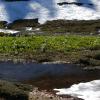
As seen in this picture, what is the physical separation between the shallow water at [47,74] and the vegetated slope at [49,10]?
45.0 metres

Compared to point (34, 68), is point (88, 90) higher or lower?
higher

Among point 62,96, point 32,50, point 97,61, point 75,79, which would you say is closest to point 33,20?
point 32,50

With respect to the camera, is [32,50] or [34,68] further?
[32,50]

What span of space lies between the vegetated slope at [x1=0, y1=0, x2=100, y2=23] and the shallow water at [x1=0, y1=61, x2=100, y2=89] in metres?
45.0

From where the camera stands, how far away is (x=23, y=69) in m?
37.2

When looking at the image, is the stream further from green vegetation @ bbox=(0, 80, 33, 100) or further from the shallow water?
green vegetation @ bbox=(0, 80, 33, 100)

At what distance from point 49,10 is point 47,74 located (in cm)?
5361

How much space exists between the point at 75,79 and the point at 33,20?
51080mm

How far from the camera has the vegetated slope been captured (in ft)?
277

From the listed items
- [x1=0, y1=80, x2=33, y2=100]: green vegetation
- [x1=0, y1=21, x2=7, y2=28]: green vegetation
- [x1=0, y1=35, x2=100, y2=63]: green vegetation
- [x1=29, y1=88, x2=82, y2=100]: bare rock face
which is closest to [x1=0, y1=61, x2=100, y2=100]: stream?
[x1=29, y1=88, x2=82, y2=100]: bare rock face

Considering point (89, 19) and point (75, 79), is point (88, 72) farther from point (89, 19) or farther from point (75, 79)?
point (89, 19)

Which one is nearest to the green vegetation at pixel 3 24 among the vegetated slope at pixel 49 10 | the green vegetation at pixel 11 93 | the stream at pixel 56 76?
the vegetated slope at pixel 49 10

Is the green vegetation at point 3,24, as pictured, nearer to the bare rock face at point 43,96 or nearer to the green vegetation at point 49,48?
the green vegetation at point 49,48

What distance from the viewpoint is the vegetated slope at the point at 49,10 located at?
277 feet
